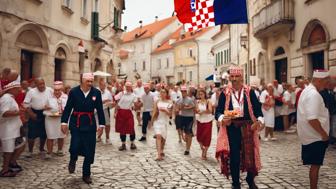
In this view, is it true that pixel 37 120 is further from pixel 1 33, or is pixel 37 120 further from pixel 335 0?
pixel 335 0

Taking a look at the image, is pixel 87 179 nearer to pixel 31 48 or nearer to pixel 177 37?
pixel 31 48

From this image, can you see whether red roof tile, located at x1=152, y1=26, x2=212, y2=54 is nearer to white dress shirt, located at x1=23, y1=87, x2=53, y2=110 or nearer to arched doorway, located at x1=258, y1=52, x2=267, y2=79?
arched doorway, located at x1=258, y1=52, x2=267, y2=79

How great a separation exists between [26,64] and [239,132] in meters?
11.4

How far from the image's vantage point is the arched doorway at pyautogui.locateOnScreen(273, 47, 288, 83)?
21548 mm

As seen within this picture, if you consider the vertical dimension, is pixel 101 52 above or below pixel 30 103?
above

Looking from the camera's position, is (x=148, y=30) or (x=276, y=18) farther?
(x=148, y=30)

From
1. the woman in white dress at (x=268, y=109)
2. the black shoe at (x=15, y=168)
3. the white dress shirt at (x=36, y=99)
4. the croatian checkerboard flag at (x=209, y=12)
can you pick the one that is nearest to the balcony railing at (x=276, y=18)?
the woman in white dress at (x=268, y=109)

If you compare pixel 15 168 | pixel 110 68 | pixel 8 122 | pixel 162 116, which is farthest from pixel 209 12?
pixel 110 68

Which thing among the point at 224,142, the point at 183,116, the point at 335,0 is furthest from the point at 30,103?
the point at 335,0

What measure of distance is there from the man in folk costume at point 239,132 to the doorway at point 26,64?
10.8 metres

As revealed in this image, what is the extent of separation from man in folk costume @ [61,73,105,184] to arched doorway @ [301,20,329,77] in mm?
11743

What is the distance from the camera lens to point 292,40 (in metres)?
19.6

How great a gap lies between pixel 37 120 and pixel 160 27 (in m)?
65.8

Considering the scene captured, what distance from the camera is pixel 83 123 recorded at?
23.6 feet
